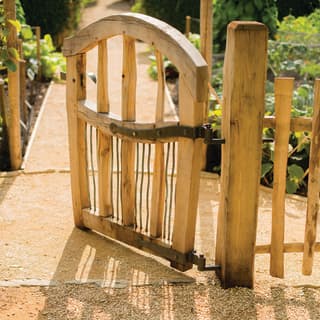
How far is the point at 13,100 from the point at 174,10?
30.1ft

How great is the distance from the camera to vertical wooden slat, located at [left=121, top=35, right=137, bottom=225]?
3934 mm

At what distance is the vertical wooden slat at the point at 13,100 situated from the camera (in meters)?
5.95

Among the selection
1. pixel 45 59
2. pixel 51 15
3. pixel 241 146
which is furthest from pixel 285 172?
pixel 51 15

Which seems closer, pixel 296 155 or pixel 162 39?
pixel 162 39

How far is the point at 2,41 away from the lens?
5.96m

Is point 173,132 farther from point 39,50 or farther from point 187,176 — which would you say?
point 39,50

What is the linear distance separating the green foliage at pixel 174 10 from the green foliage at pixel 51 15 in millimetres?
1944

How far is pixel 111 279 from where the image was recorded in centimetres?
390

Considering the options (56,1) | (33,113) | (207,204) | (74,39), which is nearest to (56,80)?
(33,113)

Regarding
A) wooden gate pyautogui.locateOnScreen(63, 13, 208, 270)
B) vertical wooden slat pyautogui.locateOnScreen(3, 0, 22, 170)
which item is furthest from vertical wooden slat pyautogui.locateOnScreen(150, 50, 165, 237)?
vertical wooden slat pyautogui.locateOnScreen(3, 0, 22, 170)

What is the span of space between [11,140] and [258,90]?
3.51 metres

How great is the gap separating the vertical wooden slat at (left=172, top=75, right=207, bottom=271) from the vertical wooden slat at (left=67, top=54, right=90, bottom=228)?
106cm

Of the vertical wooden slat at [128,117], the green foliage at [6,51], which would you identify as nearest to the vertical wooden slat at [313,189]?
the vertical wooden slat at [128,117]

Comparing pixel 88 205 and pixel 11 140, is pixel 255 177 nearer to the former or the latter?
pixel 88 205
